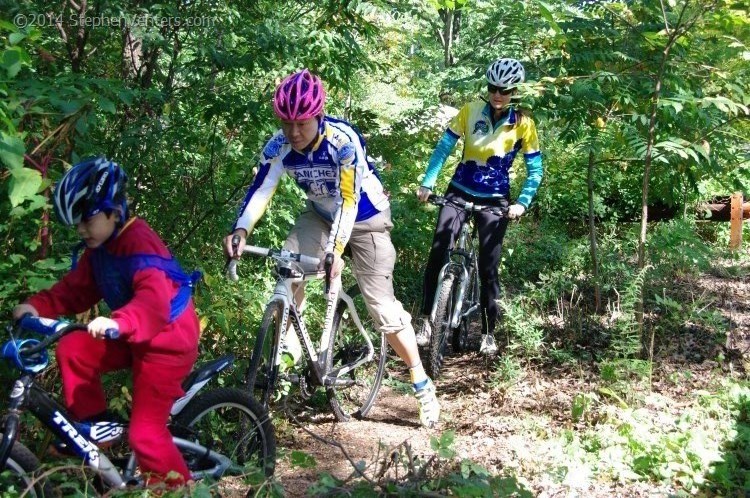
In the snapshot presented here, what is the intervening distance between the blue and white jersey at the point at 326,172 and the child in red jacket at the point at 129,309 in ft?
3.98

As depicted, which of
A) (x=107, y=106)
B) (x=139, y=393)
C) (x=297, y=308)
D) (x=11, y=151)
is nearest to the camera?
(x=11, y=151)

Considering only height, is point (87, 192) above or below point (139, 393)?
above

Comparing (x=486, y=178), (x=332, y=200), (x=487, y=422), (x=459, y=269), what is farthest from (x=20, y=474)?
(x=486, y=178)

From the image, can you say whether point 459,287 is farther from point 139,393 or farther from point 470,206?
point 139,393

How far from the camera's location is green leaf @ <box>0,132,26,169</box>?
2865 mm

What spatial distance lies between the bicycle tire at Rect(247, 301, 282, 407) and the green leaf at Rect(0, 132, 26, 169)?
1.87 m

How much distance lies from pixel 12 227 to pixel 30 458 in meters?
1.44

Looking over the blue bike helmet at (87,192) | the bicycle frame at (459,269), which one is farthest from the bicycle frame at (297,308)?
the blue bike helmet at (87,192)

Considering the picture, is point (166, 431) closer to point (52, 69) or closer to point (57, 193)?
point (57, 193)

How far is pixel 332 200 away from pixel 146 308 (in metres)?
1.98

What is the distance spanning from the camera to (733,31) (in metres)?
6.12

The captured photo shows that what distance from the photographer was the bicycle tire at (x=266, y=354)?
4.45 meters

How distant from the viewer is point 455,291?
6.45 metres

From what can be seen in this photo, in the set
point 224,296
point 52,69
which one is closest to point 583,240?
point 224,296
